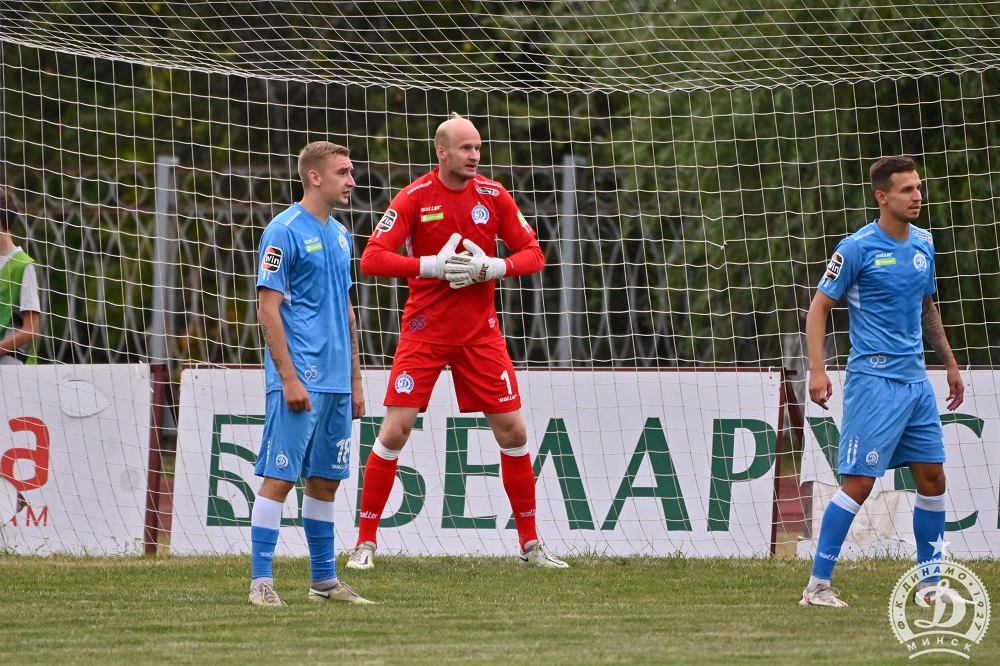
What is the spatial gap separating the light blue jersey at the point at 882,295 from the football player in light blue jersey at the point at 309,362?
7.19 ft

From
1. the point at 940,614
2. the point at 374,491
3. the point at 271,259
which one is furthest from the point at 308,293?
the point at 940,614

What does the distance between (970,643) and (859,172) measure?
658 centimetres

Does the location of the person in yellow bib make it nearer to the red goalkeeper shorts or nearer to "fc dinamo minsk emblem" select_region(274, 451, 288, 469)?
the red goalkeeper shorts

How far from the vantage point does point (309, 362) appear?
19.5ft

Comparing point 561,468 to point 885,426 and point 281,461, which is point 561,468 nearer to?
point 885,426

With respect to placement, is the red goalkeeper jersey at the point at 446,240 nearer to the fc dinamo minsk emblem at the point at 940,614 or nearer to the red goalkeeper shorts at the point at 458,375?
the red goalkeeper shorts at the point at 458,375

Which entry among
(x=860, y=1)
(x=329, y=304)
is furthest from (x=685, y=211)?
(x=329, y=304)

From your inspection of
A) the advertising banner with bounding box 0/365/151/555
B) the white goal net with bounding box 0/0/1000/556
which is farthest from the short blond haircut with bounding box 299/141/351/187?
the advertising banner with bounding box 0/365/151/555

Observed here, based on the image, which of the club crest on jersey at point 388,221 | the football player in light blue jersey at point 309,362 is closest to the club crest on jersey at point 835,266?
the football player in light blue jersey at point 309,362

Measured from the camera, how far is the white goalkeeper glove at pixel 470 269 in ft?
23.5

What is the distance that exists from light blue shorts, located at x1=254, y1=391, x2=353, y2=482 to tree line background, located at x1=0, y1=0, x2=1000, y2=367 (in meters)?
3.17

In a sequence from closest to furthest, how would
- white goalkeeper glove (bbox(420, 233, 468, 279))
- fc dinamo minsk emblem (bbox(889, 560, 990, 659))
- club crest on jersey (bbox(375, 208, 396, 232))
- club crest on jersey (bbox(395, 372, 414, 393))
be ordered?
fc dinamo minsk emblem (bbox(889, 560, 990, 659)) → white goalkeeper glove (bbox(420, 233, 468, 279)) → club crest on jersey (bbox(375, 208, 396, 232)) → club crest on jersey (bbox(395, 372, 414, 393))

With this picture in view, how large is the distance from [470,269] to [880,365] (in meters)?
2.16

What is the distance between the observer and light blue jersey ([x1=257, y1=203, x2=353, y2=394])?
589 centimetres
